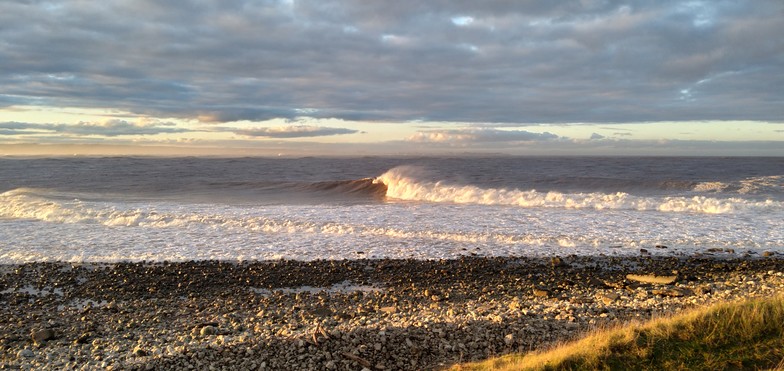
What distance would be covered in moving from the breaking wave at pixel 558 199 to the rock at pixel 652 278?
12.3 metres

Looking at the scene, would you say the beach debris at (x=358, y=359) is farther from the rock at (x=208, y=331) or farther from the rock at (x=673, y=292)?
the rock at (x=673, y=292)

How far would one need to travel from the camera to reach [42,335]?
268 inches

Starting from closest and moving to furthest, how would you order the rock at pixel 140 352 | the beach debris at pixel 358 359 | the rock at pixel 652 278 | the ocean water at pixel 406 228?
the beach debris at pixel 358 359, the rock at pixel 140 352, the rock at pixel 652 278, the ocean water at pixel 406 228

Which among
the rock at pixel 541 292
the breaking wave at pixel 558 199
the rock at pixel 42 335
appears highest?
the breaking wave at pixel 558 199

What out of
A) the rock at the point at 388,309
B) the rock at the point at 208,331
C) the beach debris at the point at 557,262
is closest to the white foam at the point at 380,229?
the beach debris at the point at 557,262

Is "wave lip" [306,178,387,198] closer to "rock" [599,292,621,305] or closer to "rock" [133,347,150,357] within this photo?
"rock" [599,292,621,305]

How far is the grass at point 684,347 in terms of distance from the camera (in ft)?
16.7

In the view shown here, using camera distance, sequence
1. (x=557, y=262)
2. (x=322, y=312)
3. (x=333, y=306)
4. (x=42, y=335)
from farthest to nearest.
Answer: (x=557, y=262) < (x=333, y=306) < (x=322, y=312) < (x=42, y=335)

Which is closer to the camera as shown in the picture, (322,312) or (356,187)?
(322,312)

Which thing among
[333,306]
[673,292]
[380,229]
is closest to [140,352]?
[333,306]

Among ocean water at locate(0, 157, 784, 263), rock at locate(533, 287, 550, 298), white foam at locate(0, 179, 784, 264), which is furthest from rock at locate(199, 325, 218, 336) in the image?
rock at locate(533, 287, 550, 298)

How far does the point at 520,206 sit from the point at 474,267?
13.1 meters

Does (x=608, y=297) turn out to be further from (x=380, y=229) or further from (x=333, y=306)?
(x=380, y=229)

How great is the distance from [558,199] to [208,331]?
826 inches
